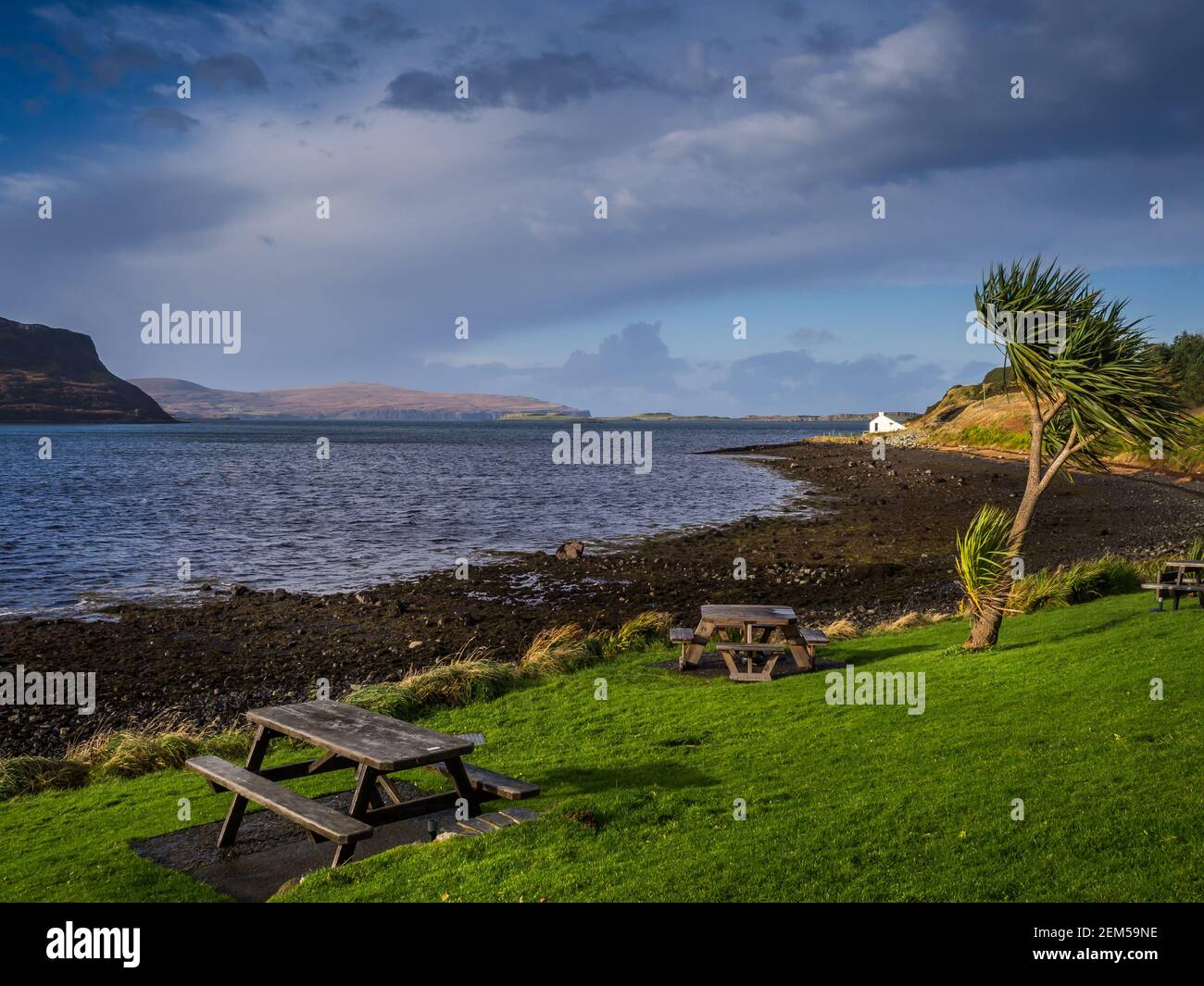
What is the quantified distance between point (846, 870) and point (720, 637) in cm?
947

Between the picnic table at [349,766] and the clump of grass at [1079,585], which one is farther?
the clump of grass at [1079,585]

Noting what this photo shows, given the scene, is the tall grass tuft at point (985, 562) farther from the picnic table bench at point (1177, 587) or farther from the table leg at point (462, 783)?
the table leg at point (462, 783)

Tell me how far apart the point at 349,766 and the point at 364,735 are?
1546 millimetres

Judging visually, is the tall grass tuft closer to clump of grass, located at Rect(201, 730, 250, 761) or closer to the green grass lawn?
the green grass lawn

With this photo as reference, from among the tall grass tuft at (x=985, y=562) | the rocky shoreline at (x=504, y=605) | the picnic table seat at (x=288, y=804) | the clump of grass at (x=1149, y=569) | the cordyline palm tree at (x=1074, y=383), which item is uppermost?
the cordyline palm tree at (x=1074, y=383)

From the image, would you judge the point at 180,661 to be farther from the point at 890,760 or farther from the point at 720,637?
the point at 890,760

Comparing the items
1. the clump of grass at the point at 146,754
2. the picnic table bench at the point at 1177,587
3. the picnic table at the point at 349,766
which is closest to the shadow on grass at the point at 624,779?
the picnic table at the point at 349,766

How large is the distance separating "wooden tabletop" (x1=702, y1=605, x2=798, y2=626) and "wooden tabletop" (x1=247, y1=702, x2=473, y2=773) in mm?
7222

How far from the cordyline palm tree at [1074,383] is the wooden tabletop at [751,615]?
2.96 meters

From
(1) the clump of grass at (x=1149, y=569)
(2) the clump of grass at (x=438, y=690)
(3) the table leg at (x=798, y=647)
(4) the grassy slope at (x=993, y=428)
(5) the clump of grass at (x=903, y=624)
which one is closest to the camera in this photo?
(2) the clump of grass at (x=438, y=690)

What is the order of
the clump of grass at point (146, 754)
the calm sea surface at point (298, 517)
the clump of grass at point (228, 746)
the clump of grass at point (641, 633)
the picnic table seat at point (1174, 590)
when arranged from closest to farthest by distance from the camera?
the clump of grass at point (146, 754) → the clump of grass at point (228, 746) → the picnic table seat at point (1174, 590) → the clump of grass at point (641, 633) → the calm sea surface at point (298, 517)

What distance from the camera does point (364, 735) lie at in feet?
26.9

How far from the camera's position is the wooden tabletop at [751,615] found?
47.8 feet

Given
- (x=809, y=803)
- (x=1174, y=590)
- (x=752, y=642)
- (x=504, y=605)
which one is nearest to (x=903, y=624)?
(x=1174, y=590)
